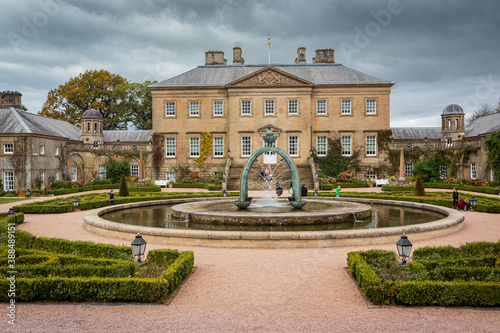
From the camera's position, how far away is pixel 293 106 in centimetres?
3597

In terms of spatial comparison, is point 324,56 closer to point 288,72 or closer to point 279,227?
Result: point 288,72

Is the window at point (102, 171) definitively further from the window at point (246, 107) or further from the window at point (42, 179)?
the window at point (246, 107)

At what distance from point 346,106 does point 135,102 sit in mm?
28911

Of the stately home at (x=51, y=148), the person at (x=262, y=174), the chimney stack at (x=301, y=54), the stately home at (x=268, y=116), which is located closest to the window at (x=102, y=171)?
the stately home at (x=51, y=148)

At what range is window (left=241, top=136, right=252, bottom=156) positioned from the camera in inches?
1421

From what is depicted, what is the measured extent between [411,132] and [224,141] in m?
21.6

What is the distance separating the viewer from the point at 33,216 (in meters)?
16.5

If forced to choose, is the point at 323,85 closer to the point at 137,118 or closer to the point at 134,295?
the point at 137,118

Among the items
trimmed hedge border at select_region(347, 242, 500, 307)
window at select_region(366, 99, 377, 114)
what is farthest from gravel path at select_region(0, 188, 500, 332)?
window at select_region(366, 99, 377, 114)

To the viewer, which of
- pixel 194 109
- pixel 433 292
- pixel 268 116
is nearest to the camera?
pixel 433 292

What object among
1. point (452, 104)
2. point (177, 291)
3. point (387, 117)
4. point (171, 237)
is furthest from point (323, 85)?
point (177, 291)

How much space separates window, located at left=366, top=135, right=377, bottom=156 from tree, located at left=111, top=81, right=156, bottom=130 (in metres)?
28.8

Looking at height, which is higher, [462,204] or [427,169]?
[427,169]

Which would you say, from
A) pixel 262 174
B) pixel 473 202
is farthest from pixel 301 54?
pixel 473 202
